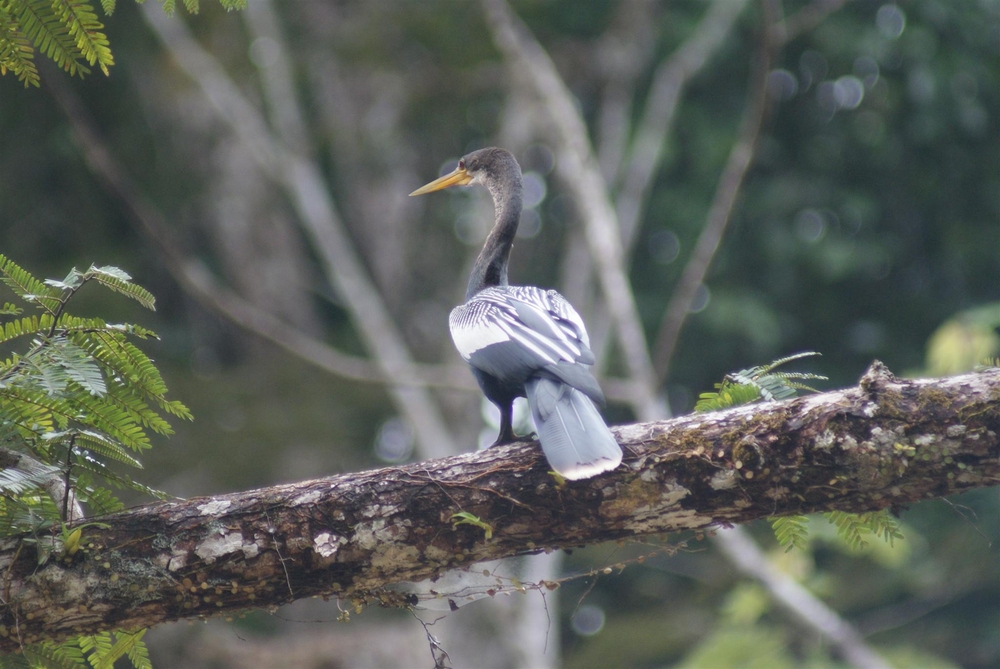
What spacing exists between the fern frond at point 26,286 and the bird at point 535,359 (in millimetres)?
1435

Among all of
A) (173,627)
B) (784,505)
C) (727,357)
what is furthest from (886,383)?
(727,357)

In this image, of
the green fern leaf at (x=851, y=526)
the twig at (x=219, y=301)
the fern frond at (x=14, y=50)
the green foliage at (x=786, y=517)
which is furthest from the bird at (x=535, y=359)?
the twig at (x=219, y=301)

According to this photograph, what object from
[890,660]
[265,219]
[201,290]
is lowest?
[890,660]

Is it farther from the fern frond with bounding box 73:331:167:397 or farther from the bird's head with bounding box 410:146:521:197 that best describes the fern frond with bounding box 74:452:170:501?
the bird's head with bounding box 410:146:521:197

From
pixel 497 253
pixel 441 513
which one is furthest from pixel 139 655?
pixel 497 253

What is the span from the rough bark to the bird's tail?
0.32 feet

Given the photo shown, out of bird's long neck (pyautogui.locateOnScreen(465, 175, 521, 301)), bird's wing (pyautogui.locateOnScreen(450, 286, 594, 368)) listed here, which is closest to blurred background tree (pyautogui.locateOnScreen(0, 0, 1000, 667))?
bird's long neck (pyautogui.locateOnScreen(465, 175, 521, 301))

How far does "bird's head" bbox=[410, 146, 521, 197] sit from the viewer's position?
4.77m

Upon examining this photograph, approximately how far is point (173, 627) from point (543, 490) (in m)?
7.08

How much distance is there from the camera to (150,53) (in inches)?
454

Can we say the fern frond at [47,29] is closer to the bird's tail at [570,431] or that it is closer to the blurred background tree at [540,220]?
the bird's tail at [570,431]

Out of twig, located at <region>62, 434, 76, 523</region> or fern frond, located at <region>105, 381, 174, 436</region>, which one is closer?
twig, located at <region>62, 434, 76, 523</region>

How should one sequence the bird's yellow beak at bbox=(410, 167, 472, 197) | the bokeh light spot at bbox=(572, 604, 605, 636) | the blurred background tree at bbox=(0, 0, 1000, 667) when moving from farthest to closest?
1. the bokeh light spot at bbox=(572, 604, 605, 636)
2. the blurred background tree at bbox=(0, 0, 1000, 667)
3. the bird's yellow beak at bbox=(410, 167, 472, 197)

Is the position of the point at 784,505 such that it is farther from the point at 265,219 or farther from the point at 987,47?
the point at 265,219
